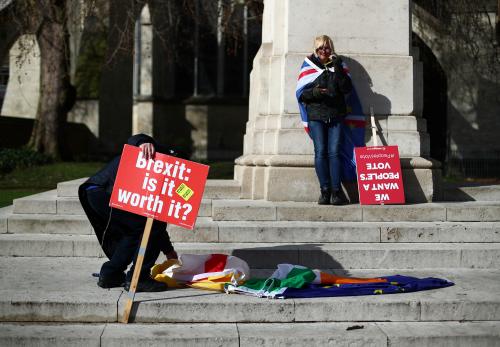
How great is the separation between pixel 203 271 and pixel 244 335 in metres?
1.29

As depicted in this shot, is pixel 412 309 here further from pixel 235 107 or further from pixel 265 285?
pixel 235 107

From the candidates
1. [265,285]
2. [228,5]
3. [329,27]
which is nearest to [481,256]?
[265,285]

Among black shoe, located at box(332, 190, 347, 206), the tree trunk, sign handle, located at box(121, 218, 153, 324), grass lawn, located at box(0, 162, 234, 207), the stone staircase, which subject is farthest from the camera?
the tree trunk

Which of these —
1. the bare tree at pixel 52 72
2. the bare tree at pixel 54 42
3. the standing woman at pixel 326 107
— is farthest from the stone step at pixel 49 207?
the bare tree at pixel 52 72

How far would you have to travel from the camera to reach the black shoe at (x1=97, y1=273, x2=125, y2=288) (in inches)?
249

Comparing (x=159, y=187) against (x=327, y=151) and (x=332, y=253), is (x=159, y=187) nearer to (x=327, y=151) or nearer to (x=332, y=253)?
(x=332, y=253)

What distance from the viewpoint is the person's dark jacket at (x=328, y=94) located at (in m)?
8.71

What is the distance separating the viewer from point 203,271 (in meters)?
6.71

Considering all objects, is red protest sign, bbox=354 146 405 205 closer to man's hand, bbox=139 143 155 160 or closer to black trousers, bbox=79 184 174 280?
black trousers, bbox=79 184 174 280

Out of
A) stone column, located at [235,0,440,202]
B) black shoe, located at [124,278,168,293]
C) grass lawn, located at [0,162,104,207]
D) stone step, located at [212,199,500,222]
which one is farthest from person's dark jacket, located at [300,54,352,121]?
grass lawn, located at [0,162,104,207]

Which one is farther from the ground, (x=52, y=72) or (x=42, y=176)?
(x=52, y=72)

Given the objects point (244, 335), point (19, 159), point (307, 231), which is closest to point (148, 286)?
point (244, 335)

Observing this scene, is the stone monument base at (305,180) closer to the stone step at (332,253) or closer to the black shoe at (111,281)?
the stone step at (332,253)

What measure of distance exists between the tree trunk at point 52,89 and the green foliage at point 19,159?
402 millimetres
